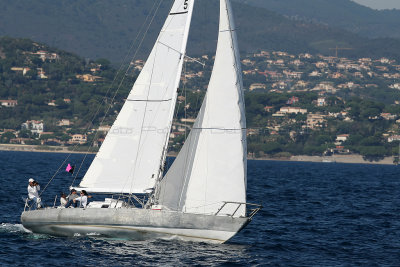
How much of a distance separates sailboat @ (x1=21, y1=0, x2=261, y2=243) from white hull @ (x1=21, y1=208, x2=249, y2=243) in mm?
35

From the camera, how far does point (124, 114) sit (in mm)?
28312

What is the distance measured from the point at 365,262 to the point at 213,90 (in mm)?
8317

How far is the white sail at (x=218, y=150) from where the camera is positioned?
27.2m

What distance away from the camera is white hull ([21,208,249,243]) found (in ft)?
88.1

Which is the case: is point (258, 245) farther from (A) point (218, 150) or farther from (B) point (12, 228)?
(B) point (12, 228)

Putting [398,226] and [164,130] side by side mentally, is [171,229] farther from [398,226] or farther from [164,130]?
[398,226]

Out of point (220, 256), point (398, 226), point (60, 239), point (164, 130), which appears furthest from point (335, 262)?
point (398, 226)

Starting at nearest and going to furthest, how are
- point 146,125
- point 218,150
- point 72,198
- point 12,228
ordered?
1. point 218,150
2. point 72,198
3. point 146,125
4. point 12,228

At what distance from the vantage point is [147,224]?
2688cm

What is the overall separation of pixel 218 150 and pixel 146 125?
113 inches

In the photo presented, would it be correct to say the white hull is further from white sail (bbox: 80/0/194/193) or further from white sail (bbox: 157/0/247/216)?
white sail (bbox: 80/0/194/193)

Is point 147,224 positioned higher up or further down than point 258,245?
higher up

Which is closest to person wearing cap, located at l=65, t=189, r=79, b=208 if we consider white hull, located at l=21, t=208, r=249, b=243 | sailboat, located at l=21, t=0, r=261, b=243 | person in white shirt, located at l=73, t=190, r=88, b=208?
person in white shirt, located at l=73, t=190, r=88, b=208

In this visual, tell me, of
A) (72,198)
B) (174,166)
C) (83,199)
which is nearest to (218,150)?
(174,166)
